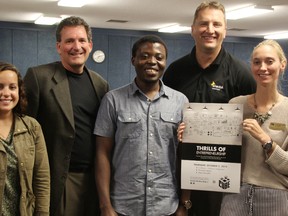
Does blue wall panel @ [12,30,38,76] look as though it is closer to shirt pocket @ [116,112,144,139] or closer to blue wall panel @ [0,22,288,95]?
blue wall panel @ [0,22,288,95]

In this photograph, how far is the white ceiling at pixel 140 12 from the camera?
23.2 ft

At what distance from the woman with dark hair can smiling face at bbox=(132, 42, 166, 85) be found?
0.67 metres

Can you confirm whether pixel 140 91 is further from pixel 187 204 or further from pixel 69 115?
pixel 187 204

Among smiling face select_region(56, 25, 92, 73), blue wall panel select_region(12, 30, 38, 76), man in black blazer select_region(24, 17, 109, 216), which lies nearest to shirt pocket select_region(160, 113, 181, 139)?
man in black blazer select_region(24, 17, 109, 216)

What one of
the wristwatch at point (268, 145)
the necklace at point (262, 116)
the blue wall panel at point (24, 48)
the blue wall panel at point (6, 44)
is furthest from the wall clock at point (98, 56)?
the wristwatch at point (268, 145)

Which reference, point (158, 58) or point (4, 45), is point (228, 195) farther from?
point (4, 45)

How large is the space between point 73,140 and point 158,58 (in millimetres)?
704

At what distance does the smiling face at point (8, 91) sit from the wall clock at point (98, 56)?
368 inches

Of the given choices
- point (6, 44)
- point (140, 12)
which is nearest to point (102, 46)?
point (6, 44)

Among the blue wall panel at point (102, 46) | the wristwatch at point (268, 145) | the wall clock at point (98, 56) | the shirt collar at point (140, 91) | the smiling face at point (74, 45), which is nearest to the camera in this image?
the wristwatch at point (268, 145)

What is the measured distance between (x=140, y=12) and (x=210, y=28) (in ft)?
19.6

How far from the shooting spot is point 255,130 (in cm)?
210

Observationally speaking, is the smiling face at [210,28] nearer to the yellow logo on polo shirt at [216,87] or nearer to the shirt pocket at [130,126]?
the yellow logo on polo shirt at [216,87]

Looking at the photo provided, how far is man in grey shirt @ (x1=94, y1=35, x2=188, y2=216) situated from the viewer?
2.25 metres
